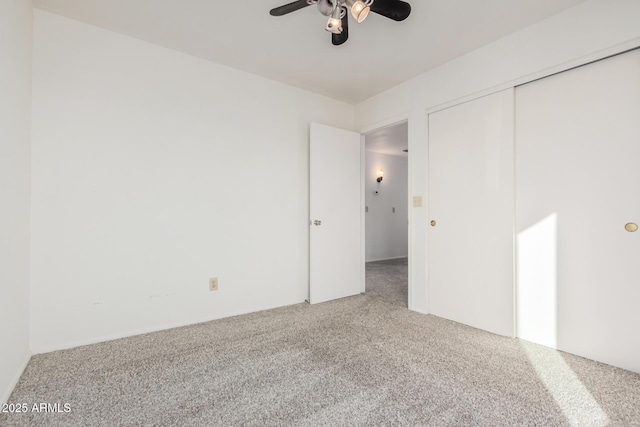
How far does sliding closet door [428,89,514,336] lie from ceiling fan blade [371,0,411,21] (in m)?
1.19

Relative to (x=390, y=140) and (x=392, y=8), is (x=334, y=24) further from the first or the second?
(x=390, y=140)

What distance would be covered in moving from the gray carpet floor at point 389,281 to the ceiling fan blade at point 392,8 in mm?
2549

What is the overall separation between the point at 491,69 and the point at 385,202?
382cm

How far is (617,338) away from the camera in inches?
68.7

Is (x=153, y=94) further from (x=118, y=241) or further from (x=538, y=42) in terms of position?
(x=538, y=42)

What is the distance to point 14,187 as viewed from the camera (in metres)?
1.61

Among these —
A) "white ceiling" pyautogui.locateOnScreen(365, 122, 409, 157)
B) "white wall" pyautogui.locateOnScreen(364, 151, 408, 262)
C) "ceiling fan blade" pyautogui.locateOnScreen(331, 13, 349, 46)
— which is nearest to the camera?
Result: "ceiling fan blade" pyautogui.locateOnScreen(331, 13, 349, 46)

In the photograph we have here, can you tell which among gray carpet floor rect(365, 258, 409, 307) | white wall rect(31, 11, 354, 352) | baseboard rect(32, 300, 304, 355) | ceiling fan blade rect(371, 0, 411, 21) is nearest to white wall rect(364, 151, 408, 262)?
gray carpet floor rect(365, 258, 409, 307)

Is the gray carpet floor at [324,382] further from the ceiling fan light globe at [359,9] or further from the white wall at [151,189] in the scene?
the ceiling fan light globe at [359,9]

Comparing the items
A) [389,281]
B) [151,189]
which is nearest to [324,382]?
[151,189]

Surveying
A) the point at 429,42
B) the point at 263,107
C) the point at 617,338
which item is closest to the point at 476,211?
the point at 617,338

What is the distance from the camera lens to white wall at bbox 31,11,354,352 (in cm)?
197

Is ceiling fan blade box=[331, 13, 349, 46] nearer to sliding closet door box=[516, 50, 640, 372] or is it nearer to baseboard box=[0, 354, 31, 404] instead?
sliding closet door box=[516, 50, 640, 372]

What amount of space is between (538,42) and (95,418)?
138 inches
